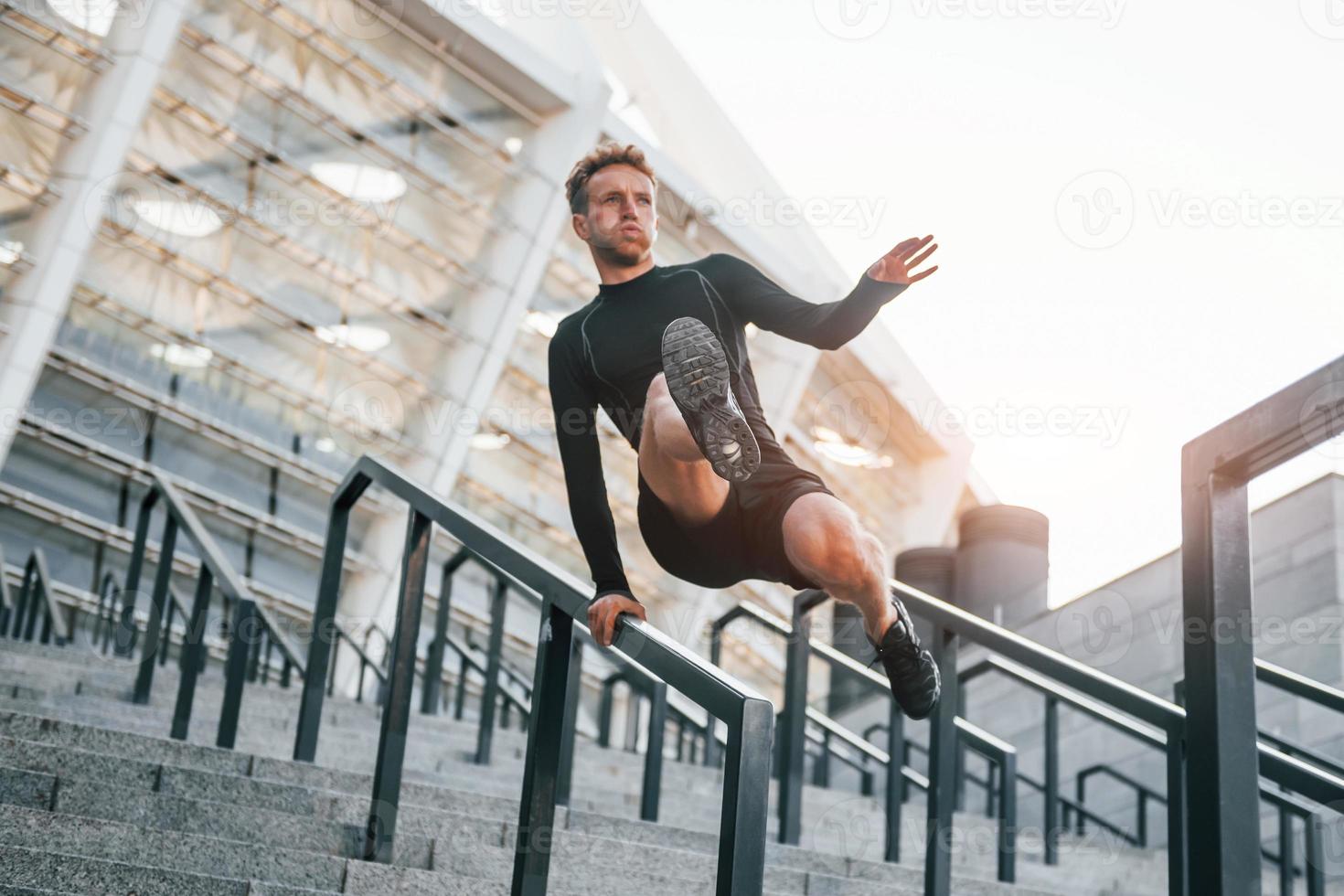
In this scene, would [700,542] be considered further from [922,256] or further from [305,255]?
[305,255]

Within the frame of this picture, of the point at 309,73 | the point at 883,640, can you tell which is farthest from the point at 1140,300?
the point at 309,73

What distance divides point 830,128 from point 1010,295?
4.85m

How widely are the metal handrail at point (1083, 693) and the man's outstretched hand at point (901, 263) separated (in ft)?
3.02

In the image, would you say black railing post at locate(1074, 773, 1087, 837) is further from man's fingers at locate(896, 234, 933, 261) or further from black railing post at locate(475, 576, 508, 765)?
man's fingers at locate(896, 234, 933, 261)

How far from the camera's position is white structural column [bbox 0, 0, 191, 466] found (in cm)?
1480

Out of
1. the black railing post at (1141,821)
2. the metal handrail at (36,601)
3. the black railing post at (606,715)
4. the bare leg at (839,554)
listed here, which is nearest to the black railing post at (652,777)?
the bare leg at (839,554)

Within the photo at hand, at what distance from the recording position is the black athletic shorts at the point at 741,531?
305 cm

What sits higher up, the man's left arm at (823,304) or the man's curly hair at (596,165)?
the man's curly hair at (596,165)

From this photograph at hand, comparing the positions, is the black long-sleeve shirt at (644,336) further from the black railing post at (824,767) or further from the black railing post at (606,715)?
the black railing post at (606,715)

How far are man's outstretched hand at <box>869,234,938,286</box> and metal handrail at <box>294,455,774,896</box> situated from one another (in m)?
0.87

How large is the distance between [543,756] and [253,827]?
36.5 inches

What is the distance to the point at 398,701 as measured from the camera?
3.66 metres

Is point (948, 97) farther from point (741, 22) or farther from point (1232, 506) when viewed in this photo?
point (1232, 506)

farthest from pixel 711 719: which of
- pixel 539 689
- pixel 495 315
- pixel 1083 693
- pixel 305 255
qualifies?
pixel 305 255
